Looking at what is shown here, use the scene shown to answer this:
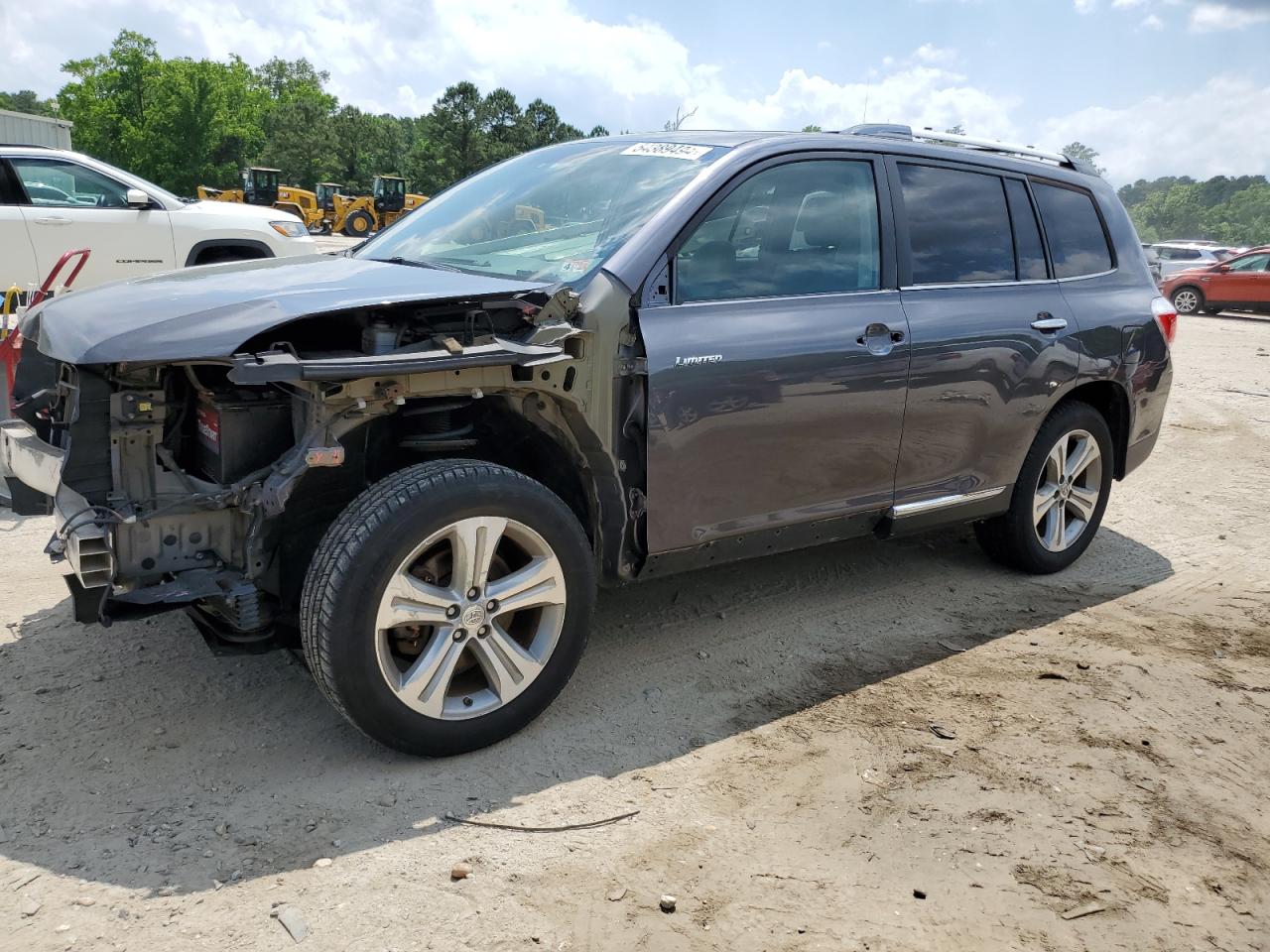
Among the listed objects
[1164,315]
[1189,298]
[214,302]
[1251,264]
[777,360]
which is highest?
[1251,264]

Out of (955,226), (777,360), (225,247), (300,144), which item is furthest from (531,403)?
(300,144)

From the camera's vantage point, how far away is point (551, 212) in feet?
12.8

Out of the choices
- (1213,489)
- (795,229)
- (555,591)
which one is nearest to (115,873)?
(555,591)

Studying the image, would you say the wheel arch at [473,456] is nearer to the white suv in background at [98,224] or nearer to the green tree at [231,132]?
the white suv in background at [98,224]

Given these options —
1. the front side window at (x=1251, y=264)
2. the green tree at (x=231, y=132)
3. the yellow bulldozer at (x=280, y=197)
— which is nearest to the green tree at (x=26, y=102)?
the green tree at (x=231, y=132)

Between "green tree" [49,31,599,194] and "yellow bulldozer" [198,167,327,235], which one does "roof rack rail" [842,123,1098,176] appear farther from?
"green tree" [49,31,599,194]

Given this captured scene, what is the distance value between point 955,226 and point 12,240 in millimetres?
8161

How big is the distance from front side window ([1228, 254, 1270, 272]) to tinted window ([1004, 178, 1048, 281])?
21.0 metres

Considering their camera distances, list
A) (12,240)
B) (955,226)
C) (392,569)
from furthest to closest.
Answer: (12,240)
(955,226)
(392,569)

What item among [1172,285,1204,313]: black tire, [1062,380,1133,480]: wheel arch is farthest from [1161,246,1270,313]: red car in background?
[1062,380,1133,480]: wheel arch

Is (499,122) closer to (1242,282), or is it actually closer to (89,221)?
(1242,282)

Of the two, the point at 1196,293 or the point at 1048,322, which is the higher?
the point at 1196,293

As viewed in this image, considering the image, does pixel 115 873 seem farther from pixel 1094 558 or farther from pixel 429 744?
pixel 1094 558

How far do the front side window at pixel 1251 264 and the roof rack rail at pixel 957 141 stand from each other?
20251mm
